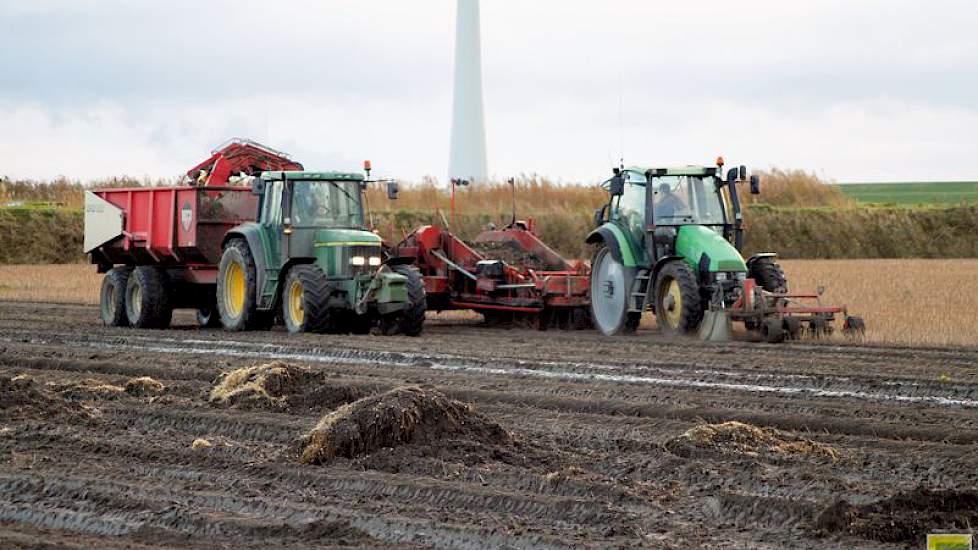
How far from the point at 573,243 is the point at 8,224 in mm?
14174

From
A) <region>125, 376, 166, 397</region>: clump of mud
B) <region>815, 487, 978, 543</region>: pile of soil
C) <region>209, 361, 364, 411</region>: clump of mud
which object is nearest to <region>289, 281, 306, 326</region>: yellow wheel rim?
<region>125, 376, 166, 397</region>: clump of mud

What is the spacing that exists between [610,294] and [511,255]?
241cm

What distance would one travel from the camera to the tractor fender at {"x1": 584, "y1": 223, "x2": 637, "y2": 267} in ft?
56.6

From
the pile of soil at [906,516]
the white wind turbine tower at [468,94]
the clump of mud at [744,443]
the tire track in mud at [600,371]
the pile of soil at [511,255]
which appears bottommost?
the pile of soil at [906,516]

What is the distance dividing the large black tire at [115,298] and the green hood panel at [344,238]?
3.92 m

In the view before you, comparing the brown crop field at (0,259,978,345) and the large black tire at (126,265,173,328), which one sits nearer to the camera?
the brown crop field at (0,259,978,345)

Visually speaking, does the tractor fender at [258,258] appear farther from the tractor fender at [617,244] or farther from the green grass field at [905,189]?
the green grass field at [905,189]

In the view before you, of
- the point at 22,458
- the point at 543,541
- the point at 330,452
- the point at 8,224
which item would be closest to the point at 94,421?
the point at 22,458

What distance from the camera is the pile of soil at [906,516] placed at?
652cm

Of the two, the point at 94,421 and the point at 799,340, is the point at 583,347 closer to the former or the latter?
the point at 799,340

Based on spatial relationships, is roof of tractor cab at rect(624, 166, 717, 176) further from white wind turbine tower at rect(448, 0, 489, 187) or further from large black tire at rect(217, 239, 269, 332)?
white wind turbine tower at rect(448, 0, 489, 187)

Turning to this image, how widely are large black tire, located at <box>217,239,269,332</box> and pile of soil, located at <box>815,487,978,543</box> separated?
12.1 metres

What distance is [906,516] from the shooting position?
6.71 metres

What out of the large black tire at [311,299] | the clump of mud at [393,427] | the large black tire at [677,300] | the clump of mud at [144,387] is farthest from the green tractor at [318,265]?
the clump of mud at [393,427]
